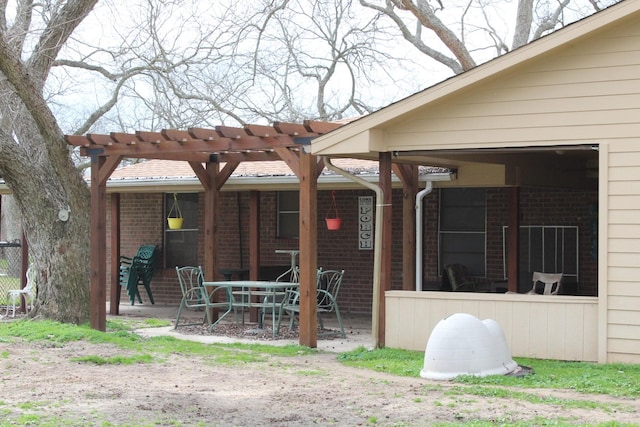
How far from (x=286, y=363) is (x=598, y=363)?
10.6 feet

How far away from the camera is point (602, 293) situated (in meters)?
10.1

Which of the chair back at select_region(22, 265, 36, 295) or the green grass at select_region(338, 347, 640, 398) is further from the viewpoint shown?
the chair back at select_region(22, 265, 36, 295)

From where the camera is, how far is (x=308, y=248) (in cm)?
1172

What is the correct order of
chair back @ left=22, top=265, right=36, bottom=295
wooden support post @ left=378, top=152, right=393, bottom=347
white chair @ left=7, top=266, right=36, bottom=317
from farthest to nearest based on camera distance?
chair back @ left=22, top=265, right=36, bottom=295, white chair @ left=7, top=266, right=36, bottom=317, wooden support post @ left=378, top=152, right=393, bottom=347

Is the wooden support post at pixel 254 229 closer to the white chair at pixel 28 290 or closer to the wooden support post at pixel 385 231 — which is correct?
the white chair at pixel 28 290

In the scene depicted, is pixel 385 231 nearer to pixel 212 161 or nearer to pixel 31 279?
pixel 212 161

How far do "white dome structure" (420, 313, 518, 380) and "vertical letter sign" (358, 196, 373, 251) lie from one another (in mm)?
7125

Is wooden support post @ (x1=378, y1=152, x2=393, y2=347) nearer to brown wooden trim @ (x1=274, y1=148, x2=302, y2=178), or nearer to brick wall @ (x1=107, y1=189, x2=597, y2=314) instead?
brown wooden trim @ (x1=274, y1=148, x2=302, y2=178)

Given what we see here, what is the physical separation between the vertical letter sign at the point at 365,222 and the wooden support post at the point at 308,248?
4.84 metres

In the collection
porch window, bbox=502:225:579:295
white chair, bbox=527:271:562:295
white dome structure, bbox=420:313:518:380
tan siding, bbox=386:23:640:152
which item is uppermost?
tan siding, bbox=386:23:640:152

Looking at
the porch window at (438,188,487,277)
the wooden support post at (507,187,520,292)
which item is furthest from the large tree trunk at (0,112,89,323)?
the wooden support post at (507,187,520,292)

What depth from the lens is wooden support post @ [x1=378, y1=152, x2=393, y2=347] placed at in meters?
11.2

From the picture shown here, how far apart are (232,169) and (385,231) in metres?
3.66

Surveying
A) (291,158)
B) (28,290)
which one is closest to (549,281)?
(291,158)
